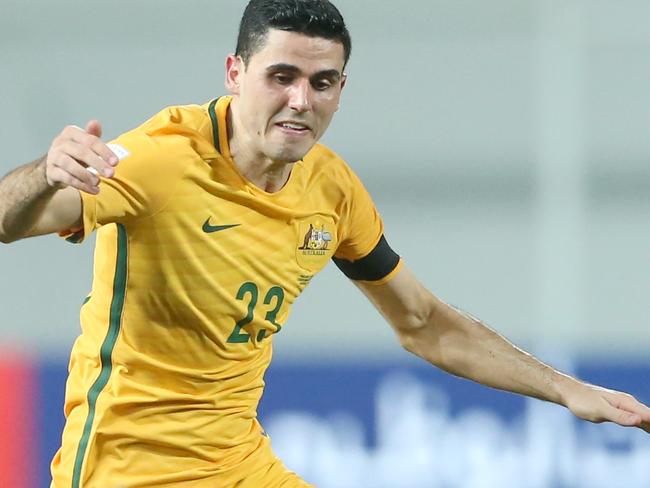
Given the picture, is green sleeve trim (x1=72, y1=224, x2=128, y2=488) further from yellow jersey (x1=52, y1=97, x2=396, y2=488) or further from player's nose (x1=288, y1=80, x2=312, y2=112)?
player's nose (x1=288, y1=80, x2=312, y2=112)

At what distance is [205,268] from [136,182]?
0.34 metres

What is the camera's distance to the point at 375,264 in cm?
412

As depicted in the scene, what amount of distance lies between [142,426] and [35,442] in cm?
286

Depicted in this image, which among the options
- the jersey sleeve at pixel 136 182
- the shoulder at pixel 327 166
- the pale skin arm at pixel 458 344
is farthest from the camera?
the pale skin arm at pixel 458 344

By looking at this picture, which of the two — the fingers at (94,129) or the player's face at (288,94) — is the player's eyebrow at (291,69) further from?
the fingers at (94,129)

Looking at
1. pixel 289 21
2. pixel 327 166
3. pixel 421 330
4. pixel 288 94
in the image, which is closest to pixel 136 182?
pixel 288 94

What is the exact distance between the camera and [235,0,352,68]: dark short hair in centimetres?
355

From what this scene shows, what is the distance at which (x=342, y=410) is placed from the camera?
6324 millimetres

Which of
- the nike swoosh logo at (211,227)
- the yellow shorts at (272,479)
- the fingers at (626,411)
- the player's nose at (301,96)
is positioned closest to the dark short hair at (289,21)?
the player's nose at (301,96)

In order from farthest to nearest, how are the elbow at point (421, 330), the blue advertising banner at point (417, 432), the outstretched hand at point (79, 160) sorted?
the blue advertising banner at point (417, 432)
the elbow at point (421, 330)
the outstretched hand at point (79, 160)

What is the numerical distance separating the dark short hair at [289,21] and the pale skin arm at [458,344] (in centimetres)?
85

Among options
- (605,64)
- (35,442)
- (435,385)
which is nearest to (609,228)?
(605,64)

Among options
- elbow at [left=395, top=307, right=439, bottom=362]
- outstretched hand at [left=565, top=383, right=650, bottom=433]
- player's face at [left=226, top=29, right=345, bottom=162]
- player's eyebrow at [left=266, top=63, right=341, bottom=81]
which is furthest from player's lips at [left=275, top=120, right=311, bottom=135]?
outstretched hand at [left=565, top=383, right=650, bottom=433]

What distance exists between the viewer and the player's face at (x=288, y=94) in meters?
3.52
